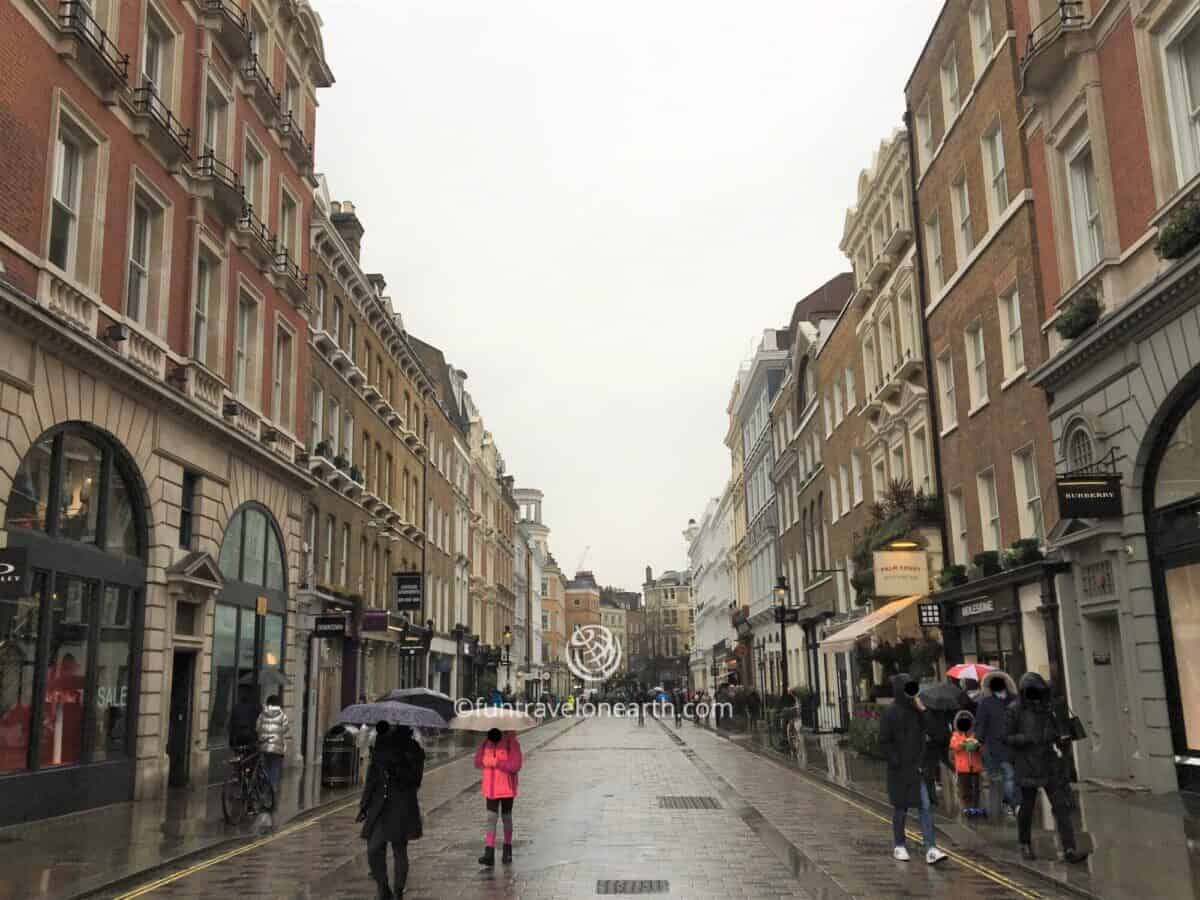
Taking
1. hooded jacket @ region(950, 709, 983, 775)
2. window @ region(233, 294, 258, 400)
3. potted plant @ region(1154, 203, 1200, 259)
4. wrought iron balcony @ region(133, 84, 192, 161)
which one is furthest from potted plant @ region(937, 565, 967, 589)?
wrought iron balcony @ region(133, 84, 192, 161)

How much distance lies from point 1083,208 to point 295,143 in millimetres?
18605

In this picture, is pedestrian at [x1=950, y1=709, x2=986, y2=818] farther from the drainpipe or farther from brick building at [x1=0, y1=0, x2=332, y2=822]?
brick building at [x1=0, y1=0, x2=332, y2=822]

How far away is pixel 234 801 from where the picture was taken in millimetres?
14828

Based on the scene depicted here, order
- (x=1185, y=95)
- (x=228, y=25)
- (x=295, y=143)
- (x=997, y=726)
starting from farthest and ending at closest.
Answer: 1. (x=295, y=143)
2. (x=228, y=25)
3. (x=1185, y=95)
4. (x=997, y=726)

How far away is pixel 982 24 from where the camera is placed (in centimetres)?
2308

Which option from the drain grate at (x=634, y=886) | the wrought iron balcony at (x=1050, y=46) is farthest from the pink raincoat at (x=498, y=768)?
the wrought iron balcony at (x=1050, y=46)

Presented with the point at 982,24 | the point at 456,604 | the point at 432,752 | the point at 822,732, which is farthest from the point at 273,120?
the point at 456,604

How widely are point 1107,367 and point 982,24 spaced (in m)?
9.73

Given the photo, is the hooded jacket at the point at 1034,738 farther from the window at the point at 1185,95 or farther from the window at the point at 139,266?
the window at the point at 139,266

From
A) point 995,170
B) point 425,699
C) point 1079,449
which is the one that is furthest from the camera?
point 995,170

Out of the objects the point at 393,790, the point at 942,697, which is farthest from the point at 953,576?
the point at 393,790

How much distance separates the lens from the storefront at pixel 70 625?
48.6ft

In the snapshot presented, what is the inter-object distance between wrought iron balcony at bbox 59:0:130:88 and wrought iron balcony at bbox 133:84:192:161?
1.35 ft

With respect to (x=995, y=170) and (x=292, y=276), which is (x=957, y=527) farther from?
(x=292, y=276)
